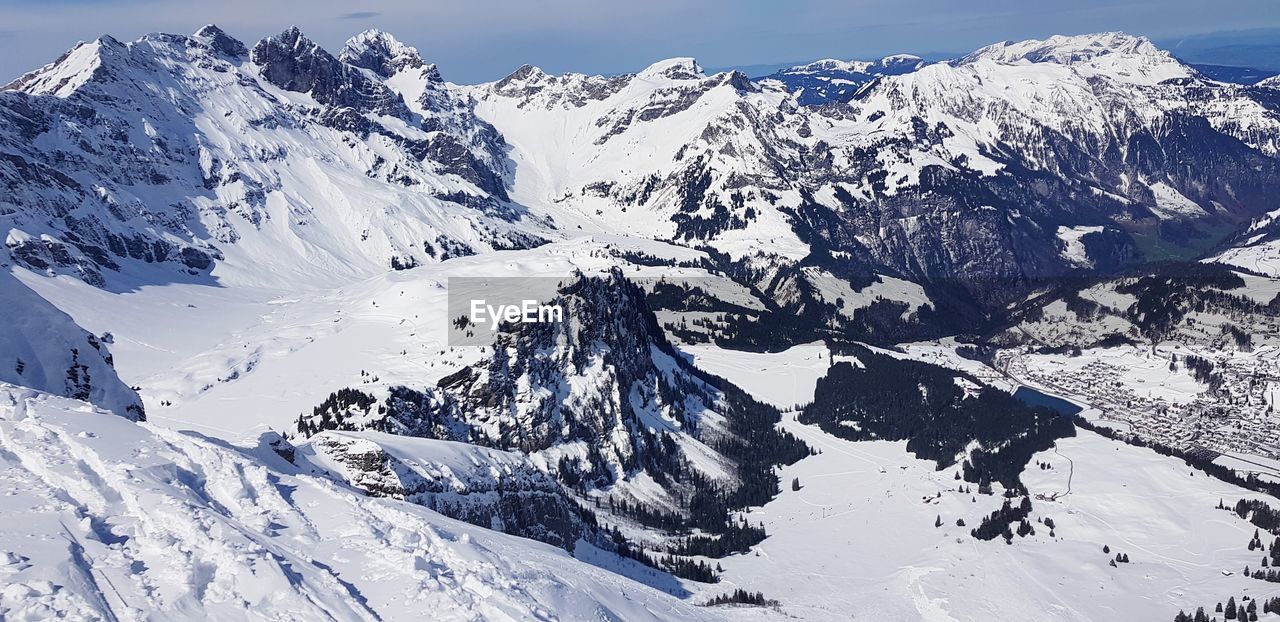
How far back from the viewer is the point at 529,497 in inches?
4818

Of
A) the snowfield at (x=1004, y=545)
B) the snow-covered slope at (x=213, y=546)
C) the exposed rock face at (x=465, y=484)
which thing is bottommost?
the snowfield at (x=1004, y=545)

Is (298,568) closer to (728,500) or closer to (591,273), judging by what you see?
(728,500)

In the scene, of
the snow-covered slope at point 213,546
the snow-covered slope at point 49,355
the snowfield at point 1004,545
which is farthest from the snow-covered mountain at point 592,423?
the snow-covered slope at point 213,546

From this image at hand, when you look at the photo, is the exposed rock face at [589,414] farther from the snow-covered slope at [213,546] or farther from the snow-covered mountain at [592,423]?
the snow-covered slope at [213,546]

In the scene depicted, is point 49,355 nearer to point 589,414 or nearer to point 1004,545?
point 589,414

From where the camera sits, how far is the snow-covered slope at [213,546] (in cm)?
3925

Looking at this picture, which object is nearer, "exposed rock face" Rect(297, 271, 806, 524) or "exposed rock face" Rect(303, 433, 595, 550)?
"exposed rock face" Rect(303, 433, 595, 550)

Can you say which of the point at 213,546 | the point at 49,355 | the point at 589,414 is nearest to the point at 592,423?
the point at 589,414

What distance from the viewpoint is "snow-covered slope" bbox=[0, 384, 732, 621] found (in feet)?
129

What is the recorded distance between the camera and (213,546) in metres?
44.1

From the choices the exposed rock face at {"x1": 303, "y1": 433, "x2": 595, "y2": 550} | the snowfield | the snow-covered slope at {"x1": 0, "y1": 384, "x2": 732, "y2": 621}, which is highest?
the snow-covered slope at {"x1": 0, "y1": 384, "x2": 732, "y2": 621}

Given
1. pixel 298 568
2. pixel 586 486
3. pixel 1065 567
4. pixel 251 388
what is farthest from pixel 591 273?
pixel 298 568

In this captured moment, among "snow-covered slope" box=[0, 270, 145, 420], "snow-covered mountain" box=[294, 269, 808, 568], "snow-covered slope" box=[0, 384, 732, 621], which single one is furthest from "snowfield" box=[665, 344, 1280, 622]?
"snow-covered slope" box=[0, 270, 145, 420]

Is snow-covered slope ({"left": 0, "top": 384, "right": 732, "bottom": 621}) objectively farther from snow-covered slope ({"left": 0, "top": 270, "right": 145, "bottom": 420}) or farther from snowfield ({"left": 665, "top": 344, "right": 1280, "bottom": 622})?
snowfield ({"left": 665, "top": 344, "right": 1280, "bottom": 622})
